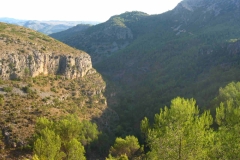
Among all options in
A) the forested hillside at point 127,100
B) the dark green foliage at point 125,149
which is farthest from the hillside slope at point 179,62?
the dark green foliage at point 125,149

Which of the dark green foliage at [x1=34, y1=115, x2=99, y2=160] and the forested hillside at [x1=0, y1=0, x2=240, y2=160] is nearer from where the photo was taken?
the forested hillside at [x1=0, y1=0, x2=240, y2=160]

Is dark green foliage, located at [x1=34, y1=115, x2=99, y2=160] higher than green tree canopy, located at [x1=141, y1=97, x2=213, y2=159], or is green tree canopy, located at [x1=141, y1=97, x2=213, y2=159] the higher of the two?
green tree canopy, located at [x1=141, y1=97, x2=213, y2=159]

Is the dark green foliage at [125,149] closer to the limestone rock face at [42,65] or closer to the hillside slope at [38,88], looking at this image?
the hillside slope at [38,88]

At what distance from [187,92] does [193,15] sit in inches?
4701

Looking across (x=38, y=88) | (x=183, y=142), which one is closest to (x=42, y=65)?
(x=38, y=88)

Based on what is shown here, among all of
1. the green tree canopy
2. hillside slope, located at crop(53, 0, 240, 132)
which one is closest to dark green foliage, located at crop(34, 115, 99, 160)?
the green tree canopy

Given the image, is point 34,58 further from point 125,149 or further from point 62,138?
point 125,149

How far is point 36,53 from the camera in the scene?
78438 millimetres

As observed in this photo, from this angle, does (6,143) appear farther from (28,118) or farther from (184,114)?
(184,114)

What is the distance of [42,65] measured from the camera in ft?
263

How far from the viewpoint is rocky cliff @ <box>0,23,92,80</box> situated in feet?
230

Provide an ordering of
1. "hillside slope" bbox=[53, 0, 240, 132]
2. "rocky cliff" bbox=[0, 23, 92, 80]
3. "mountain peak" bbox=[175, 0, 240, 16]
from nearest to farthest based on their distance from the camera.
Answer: "rocky cliff" bbox=[0, 23, 92, 80], "hillside slope" bbox=[53, 0, 240, 132], "mountain peak" bbox=[175, 0, 240, 16]

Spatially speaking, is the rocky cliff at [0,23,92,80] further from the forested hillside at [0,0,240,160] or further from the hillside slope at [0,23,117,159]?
the forested hillside at [0,0,240,160]

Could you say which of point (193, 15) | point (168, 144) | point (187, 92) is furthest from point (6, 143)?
point (193, 15)
